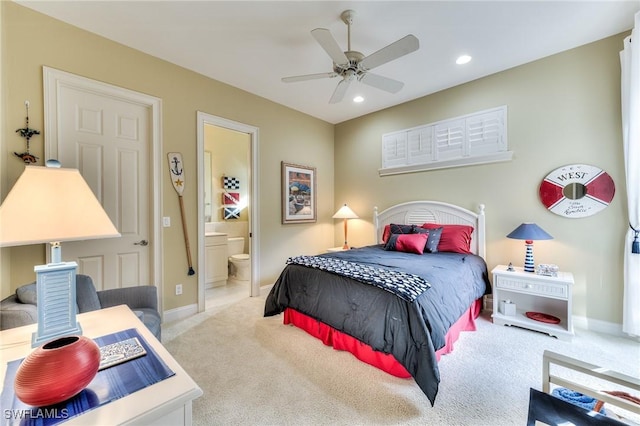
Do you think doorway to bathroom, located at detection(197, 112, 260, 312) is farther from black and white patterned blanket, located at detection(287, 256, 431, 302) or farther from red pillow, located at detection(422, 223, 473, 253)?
red pillow, located at detection(422, 223, 473, 253)

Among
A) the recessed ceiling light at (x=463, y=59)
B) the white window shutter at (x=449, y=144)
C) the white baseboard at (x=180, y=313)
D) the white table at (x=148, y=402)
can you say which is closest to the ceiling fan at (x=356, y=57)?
the recessed ceiling light at (x=463, y=59)

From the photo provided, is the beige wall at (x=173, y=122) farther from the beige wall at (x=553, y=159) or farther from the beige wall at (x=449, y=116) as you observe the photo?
the beige wall at (x=553, y=159)

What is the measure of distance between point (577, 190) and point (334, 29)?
297 cm

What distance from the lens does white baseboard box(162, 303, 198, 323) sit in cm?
293

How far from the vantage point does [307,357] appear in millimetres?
2230

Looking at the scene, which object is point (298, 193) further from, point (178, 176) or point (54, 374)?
point (54, 374)

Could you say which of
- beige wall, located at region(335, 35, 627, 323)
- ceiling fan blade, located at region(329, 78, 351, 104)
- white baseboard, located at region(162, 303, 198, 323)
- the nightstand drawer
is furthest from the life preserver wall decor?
white baseboard, located at region(162, 303, 198, 323)

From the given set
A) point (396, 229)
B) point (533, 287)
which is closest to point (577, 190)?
point (533, 287)

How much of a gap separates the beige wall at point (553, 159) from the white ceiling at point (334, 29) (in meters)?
0.26

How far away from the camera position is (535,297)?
9.59ft

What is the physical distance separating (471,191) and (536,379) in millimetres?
2195

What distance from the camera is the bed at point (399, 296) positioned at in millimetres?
1825

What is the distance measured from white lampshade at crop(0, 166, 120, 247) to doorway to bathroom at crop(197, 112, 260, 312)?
7.96 feet

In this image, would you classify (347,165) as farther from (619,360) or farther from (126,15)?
(619,360)
